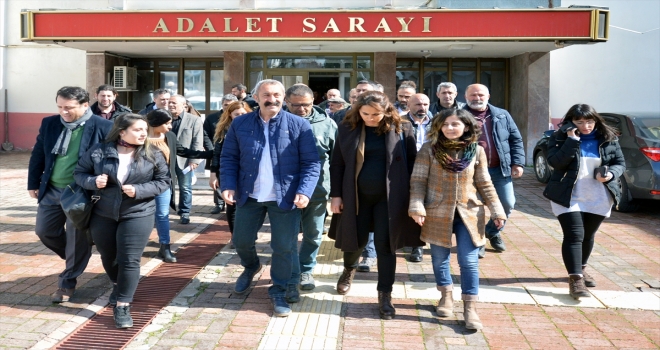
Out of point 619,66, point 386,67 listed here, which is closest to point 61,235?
point 386,67

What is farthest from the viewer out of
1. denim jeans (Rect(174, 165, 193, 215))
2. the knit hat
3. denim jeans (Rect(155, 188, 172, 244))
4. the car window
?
the car window

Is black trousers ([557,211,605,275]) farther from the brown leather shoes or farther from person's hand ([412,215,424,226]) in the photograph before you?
the brown leather shoes

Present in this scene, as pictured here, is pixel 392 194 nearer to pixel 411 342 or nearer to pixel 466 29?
pixel 411 342

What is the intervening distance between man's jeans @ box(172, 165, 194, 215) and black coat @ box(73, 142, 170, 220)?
11.2ft

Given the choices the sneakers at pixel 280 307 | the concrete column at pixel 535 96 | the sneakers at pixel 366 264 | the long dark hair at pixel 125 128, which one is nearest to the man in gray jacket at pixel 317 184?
the sneakers at pixel 280 307

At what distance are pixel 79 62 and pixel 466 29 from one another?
11465mm

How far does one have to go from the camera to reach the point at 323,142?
561 cm

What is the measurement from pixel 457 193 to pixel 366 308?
3.82 ft

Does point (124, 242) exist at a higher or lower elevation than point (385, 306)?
higher

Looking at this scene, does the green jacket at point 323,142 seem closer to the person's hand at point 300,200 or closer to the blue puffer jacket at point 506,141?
the person's hand at point 300,200

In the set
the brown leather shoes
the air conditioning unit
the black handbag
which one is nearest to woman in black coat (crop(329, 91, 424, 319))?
the brown leather shoes

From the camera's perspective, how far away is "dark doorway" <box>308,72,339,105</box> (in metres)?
16.5

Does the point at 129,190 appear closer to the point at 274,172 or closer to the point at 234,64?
the point at 274,172

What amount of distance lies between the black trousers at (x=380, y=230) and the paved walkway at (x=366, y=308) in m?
0.31
